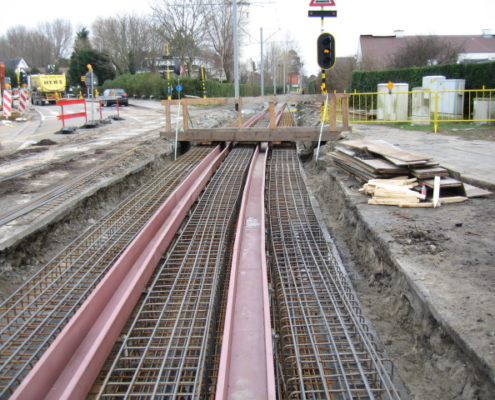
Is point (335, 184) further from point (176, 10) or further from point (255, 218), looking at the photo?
point (176, 10)

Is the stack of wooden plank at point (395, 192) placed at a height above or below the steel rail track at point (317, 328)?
above

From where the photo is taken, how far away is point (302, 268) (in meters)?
5.61

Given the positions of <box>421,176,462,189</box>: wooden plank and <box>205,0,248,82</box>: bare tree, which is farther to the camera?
<box>205,0,248,82</box>: bare tree

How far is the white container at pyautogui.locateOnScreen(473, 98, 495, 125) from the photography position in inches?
594

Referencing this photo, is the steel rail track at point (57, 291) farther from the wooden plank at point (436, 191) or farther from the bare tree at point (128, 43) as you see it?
the bare tree at point (128, 43)

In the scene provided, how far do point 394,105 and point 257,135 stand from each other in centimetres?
672

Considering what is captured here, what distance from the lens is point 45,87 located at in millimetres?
42844

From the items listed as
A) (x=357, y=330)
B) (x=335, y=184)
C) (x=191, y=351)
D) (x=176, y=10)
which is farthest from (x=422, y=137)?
(x=176, y=10)

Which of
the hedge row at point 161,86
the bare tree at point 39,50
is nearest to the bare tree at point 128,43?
the hedge row at point 161,86

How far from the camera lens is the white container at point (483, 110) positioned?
15094 mm

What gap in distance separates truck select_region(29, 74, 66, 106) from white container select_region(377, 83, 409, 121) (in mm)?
33743

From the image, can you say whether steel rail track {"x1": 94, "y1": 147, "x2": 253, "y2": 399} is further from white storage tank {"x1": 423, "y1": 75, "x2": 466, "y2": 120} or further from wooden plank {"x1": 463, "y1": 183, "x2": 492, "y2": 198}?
white storage tank {"x1": 423, "y1": 75, "x2": 466, "y2": 120}

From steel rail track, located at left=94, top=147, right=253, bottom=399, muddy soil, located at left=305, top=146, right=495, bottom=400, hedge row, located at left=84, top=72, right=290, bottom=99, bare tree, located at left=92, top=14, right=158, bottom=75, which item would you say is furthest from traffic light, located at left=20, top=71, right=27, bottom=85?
muddy soil, located at left=305, top=146, right=495, bottom=400

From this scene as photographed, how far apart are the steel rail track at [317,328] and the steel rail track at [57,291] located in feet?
6.86
